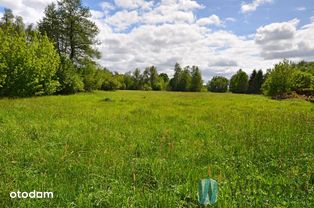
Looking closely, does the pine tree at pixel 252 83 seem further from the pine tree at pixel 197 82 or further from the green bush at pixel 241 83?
the pine tree at pixel 197 82

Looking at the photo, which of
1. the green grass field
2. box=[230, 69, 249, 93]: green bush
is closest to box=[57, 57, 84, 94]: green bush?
the green grass field

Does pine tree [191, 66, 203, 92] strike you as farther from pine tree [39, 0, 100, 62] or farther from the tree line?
pine tree [39, 0, 100, 62]

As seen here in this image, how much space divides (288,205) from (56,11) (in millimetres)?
46426

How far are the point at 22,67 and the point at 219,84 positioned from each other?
101m

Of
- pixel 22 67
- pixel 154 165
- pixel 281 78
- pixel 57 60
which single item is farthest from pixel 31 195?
pixel 281 78

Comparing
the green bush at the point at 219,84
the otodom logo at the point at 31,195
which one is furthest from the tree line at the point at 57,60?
the green bush at the point at 219,84

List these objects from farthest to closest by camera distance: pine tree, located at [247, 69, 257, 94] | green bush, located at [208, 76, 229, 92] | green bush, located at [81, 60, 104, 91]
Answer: green bush, located at [208, 76, 229, 92] → pine tree, located at [247, 69, 257, 94] → green bush, located at [81, 60, 104, 91]

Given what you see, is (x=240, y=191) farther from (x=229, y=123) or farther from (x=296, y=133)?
(x=229, y=123)

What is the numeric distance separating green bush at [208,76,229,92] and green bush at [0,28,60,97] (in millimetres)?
95447

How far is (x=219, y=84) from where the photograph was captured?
405ft

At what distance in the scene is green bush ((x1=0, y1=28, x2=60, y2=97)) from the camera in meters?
30.5

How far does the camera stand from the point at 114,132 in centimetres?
1077

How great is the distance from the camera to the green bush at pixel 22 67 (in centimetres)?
3050

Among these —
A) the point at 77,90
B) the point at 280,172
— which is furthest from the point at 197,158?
the point at 77,90
